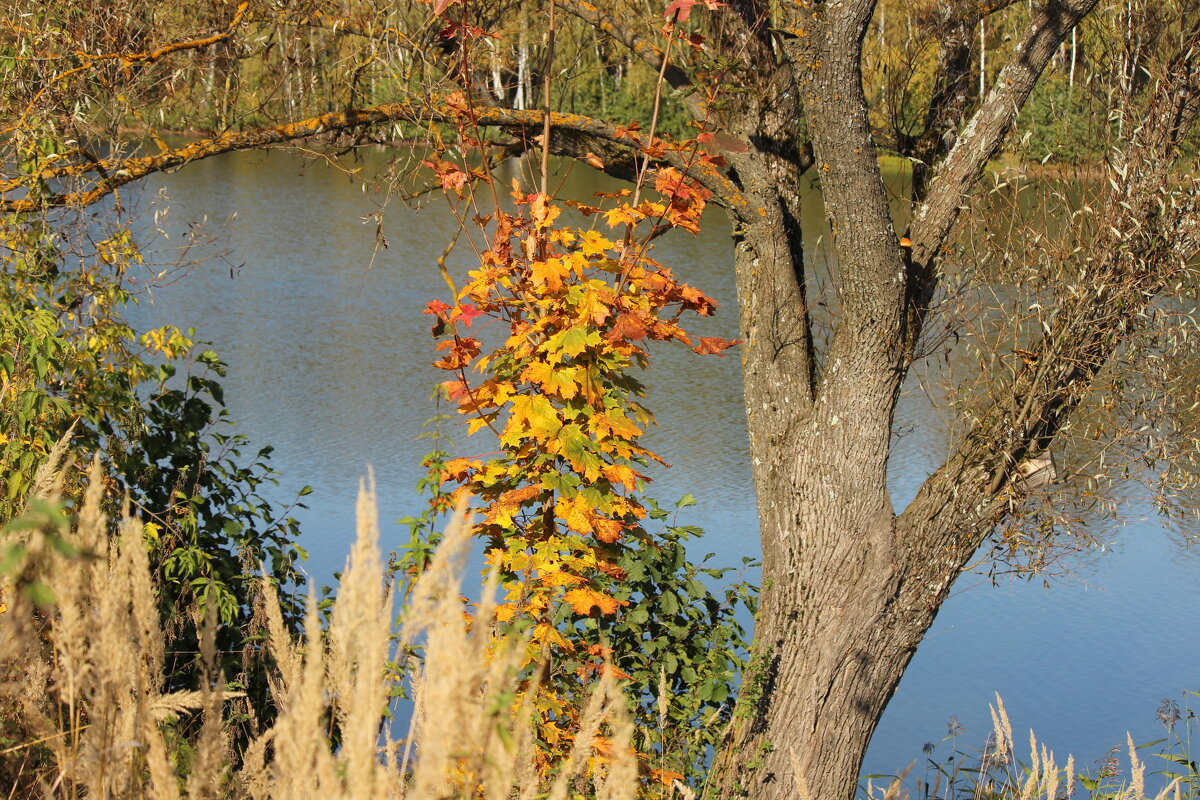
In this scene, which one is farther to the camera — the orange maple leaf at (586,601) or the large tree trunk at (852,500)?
the large tree trunk at (852,500)

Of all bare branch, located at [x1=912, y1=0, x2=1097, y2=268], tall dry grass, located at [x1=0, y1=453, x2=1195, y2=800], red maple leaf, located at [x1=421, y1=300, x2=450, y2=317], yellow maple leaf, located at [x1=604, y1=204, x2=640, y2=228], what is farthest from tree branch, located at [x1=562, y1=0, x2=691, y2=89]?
tall dry grass, located at [x1=0, y1=453, x2=1195, y2=800]

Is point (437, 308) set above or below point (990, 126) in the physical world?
below

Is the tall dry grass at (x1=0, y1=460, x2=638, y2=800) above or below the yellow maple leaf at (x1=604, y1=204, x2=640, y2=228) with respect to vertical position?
below

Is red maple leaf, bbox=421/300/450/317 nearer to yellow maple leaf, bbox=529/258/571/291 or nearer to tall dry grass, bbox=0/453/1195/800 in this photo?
yellow maple leaf, bbox=529/258/571/291

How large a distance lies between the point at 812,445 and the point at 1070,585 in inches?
162

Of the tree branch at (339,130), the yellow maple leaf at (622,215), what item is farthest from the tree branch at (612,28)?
the yellow maple leaf at (622,215)

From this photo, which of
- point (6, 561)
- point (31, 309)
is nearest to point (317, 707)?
point (6, 561)

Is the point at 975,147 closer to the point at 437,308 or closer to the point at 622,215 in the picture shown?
the point at 622,215

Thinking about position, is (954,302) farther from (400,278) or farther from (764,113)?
(400,278)

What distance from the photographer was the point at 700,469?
8.30 meters

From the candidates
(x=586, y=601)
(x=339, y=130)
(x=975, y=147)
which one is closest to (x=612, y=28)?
(x=339, y=130)

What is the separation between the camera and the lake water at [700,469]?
20.8ft

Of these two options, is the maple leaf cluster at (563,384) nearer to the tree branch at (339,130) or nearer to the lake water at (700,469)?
the tree branch at (339,130)

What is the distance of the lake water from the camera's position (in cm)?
635
